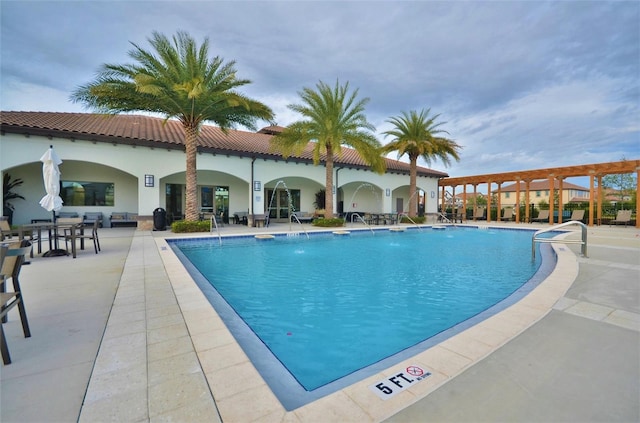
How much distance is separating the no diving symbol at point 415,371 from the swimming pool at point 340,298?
1.38 feet

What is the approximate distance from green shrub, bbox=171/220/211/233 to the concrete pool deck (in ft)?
29.4

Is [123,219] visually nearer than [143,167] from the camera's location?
No

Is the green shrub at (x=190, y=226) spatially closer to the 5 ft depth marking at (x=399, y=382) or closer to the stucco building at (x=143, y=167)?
the stucco building at (x=143, y=167)

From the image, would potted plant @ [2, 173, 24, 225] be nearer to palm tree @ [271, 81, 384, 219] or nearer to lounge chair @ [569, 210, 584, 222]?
palm tree @ [271, 81, 384, 219]

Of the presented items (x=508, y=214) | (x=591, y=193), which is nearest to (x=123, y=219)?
(x=508, y=214)

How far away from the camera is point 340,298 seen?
5.36 meters

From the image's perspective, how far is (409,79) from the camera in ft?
54.3

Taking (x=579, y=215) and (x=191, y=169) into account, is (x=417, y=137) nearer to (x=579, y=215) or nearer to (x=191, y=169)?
(x=579, y=215)

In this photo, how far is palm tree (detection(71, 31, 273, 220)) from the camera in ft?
38.5

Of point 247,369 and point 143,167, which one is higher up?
point 143,167

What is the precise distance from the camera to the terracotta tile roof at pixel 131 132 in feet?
40.5

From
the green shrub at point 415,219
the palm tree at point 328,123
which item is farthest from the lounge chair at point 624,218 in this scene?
the palm tree at point 328,123

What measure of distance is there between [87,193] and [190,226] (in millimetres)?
6834

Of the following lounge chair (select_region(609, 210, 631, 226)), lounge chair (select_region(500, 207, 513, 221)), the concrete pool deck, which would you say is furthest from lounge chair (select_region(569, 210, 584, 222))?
the concrete pool deck
